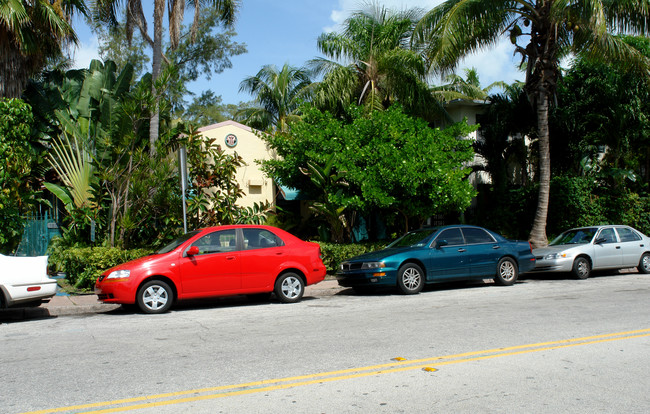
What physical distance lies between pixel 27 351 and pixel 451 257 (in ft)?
28.4

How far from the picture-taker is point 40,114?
16938mm

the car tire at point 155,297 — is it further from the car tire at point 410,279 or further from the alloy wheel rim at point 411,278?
the alloy wheel rim at point 411,278

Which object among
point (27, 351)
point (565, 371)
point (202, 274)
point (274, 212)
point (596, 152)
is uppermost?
point (596, 152)

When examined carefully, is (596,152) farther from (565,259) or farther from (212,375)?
(212,375)

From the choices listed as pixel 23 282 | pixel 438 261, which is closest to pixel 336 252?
pixel 438 261

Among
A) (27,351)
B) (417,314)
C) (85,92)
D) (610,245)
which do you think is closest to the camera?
(27,351)

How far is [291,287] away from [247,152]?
344 inches

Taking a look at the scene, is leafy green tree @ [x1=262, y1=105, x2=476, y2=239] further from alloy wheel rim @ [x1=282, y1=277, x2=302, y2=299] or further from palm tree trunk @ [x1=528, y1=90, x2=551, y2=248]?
alloy wheel rim @ [x1=282, y1=277, x2=302, y2=299]

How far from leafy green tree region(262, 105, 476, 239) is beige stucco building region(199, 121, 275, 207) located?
185 cm

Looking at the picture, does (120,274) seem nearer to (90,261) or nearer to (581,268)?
(90,261)

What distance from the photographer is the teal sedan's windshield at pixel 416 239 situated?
12.7 meters

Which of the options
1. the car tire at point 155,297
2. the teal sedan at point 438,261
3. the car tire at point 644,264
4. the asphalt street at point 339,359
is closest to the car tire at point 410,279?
the teal sedan at point 438,261

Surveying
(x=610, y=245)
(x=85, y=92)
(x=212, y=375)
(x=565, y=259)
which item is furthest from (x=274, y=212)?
(x=212, y=375)

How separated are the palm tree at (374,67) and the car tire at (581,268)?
25.5 ft
